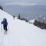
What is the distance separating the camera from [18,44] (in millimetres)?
13805

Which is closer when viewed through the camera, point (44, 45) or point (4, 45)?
point (4, 45)

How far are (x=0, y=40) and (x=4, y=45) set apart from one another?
1229mm

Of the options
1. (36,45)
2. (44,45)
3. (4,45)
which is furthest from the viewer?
(44,45)

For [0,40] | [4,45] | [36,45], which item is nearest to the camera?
[4,45]

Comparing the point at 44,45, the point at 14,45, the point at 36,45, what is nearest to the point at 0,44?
the point at 14,45

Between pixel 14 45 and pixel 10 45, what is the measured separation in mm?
525

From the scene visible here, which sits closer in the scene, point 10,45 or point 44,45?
point 10,45

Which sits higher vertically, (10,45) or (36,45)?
(10,45)

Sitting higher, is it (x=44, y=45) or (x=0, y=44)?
(x=0, y=44)

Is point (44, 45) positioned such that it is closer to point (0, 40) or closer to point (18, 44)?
point (18, 44)

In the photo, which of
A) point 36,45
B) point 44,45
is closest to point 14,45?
point 36,45

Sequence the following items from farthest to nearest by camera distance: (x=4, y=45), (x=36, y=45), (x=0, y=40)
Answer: (x=36, y=45), (x=0, y=40), (x=4, y=45)

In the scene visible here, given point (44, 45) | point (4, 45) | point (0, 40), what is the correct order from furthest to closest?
point (44, 45) < point (0, 40) < point (4, 45)

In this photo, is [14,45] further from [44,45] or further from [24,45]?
[44,45]
